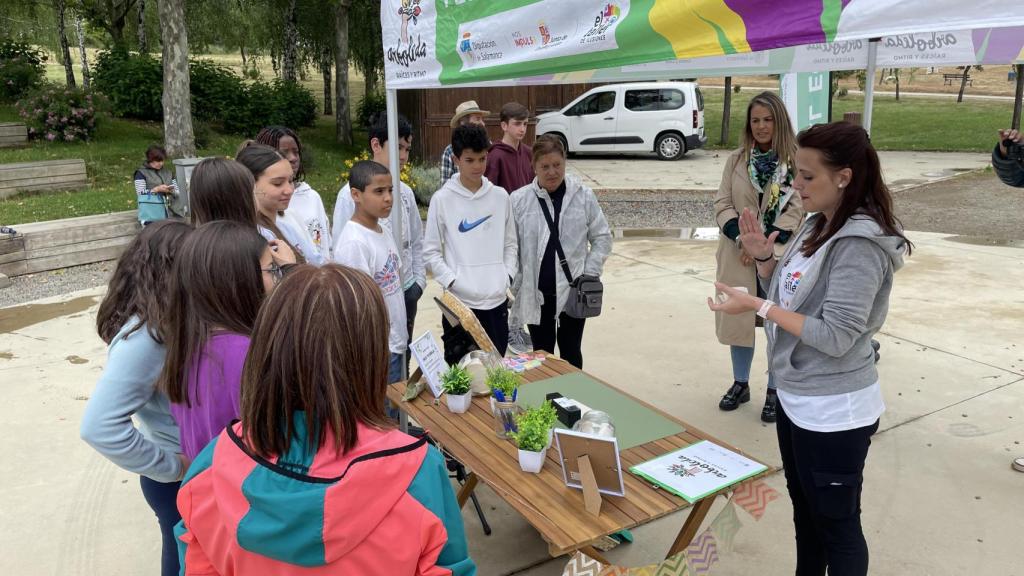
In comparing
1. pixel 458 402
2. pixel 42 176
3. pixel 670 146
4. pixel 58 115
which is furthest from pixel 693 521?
pixel 670 146

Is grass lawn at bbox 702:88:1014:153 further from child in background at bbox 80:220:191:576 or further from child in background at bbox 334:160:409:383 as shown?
child in background at bbox 80:220:191:576

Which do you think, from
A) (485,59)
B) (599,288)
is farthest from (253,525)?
(599,288)

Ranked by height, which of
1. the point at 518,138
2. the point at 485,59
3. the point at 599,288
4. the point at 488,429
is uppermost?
the point at 485,59

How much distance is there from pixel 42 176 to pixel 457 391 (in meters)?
10.4

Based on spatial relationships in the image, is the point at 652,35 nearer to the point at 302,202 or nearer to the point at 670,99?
the point at 302,202

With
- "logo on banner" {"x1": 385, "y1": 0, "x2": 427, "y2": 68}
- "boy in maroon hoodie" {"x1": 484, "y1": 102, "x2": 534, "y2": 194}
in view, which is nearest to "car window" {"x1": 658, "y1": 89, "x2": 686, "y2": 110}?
"boy in maroon hoodie" {"x1": 484, "y1": 102, "x2": 534, "y2": 194}

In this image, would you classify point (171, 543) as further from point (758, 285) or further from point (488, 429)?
point (758, 285)

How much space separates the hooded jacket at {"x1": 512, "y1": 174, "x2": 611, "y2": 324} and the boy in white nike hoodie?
0.09m

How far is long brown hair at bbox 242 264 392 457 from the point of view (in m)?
1.29

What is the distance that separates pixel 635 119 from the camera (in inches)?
687

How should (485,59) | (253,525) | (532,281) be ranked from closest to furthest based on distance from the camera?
(253,525) < (485,59) < (532,281)

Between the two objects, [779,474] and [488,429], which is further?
[779,474]

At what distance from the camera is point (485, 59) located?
3166 mm

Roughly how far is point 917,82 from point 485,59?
43519 millimetres
